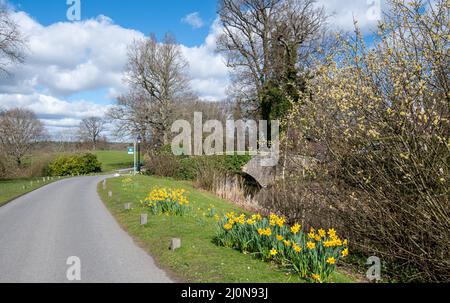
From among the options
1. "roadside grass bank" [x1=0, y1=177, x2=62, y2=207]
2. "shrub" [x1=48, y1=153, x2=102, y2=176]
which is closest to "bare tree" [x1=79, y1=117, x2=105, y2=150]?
"shrub" [x1=48, y1=153, x2=102, y2=176]

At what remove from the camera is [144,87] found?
38.3m

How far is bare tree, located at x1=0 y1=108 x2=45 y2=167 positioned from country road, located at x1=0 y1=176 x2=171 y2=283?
34.7 metres

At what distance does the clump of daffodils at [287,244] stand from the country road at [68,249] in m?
1.57

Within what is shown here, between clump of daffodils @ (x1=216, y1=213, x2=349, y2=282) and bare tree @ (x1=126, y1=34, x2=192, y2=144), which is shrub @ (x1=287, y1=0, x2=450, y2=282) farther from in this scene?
bare tree @ (x1=126, y1=34, x2=192, y2=144)

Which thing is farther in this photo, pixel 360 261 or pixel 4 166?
pixel 4 166

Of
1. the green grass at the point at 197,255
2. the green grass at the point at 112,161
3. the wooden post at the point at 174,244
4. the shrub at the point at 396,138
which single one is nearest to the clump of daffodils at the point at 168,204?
the green grass at the point at 197,255

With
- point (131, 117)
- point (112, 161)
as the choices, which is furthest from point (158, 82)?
point (112, 161)

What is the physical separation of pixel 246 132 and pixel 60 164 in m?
23.1

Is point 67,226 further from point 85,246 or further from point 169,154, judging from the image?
point 169,154

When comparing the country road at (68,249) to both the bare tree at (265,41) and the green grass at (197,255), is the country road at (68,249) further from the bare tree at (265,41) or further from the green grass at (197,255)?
the bare tree at (265,41)

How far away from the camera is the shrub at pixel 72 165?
40.4m

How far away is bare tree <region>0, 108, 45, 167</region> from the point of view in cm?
4306

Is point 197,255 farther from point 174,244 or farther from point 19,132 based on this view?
point 19,132

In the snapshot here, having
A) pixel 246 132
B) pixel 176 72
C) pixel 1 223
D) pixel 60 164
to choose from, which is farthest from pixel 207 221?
pixel 60 164
